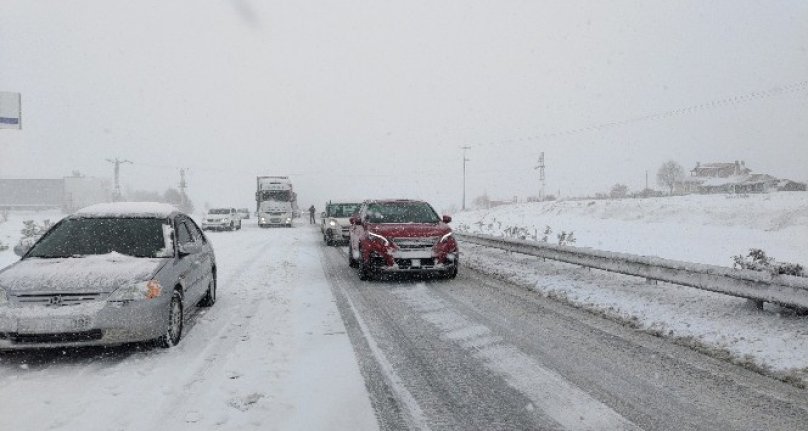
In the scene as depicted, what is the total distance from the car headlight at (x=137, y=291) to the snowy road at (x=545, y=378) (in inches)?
86.5

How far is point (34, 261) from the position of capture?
5.64 meters

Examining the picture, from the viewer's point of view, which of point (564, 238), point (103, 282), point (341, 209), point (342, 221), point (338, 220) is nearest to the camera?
point (103, 282)

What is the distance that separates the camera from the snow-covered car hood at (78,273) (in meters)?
4.98

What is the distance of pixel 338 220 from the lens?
20438 millimetres

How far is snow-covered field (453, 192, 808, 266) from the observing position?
55.7 ft

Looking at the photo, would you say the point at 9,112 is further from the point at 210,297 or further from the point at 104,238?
the point at 104,238

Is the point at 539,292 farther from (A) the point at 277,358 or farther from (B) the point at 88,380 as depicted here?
(B) the point at 88,380

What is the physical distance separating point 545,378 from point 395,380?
1337mm

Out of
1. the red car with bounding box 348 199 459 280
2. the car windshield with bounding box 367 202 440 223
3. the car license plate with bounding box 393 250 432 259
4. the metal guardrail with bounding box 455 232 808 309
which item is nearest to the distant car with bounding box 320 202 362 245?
the car windshield with bounding box 367 202 440 223

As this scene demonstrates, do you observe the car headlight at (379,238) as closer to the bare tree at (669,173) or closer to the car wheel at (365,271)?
the car wheel at (365,271)

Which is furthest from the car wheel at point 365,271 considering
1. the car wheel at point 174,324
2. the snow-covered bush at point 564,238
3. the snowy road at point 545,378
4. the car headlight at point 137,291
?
the snow-covered bush at point 564,238

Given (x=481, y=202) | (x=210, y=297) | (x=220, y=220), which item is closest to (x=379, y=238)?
(x=210, y=297)

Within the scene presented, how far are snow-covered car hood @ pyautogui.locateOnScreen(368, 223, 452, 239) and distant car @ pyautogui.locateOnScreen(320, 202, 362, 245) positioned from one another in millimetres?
9101

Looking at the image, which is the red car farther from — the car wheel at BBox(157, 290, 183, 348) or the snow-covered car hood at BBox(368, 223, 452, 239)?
the car wheel at BBox(157, 290, 183, 348)
